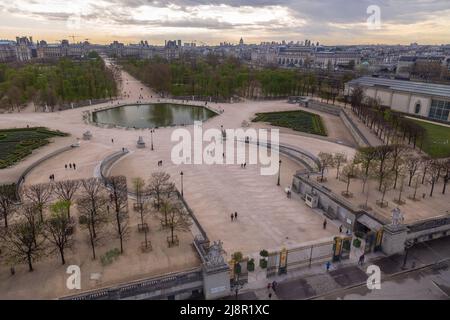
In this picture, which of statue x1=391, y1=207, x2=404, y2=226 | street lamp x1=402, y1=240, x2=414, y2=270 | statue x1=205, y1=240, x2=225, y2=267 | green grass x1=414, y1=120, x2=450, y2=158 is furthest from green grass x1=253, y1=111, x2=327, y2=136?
statue x1=205, y1=240, x2=225, y2=267

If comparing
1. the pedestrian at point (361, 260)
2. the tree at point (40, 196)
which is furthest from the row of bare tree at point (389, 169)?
the tree at point (40, 196)

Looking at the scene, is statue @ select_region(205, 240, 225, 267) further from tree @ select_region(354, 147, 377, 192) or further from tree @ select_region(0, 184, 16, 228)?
tree @ select_region(354, 147, 377, 192)

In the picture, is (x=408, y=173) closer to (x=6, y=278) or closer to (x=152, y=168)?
(x=152, y=168)

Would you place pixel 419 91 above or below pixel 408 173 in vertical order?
above

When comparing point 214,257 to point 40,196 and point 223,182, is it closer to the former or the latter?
point 223,182

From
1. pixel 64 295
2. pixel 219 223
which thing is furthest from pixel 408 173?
pixel 64 295

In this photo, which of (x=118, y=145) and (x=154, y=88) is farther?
(x=154, y=88)

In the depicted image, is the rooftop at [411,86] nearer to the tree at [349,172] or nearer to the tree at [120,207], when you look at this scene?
the tree at [349,172]
